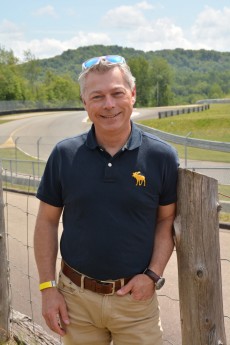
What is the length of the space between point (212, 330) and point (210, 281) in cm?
25

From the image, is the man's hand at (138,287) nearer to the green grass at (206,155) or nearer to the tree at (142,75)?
the green grass at (206,155)

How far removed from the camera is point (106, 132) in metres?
2.59

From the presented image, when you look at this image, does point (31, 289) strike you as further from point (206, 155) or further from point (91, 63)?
point (206, 155)

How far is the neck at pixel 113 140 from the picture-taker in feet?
8.50

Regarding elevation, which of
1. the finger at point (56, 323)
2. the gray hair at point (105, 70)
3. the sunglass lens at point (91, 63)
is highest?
the sunglass lens at point (91, 63)

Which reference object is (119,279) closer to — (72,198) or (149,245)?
(149,245)

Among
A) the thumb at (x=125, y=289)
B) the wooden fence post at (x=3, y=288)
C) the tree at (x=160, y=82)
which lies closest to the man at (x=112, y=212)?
the thumb at (x=125, y=289)

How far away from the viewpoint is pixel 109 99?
2.55m

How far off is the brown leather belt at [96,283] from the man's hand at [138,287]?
0.03 meters

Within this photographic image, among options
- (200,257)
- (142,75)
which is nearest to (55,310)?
(200,257)

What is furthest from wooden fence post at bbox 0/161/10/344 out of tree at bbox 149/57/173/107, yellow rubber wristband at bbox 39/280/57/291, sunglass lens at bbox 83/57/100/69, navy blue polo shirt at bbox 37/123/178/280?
tree at bbox 149/57/173/107

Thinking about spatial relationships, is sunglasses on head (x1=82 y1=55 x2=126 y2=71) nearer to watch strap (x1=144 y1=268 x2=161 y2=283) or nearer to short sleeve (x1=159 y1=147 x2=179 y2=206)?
short sleeve (x1=159 y1=147 x2=179 y2=206)

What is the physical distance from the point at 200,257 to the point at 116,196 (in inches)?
20.1

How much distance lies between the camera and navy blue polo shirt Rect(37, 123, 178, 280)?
8.23 feet
